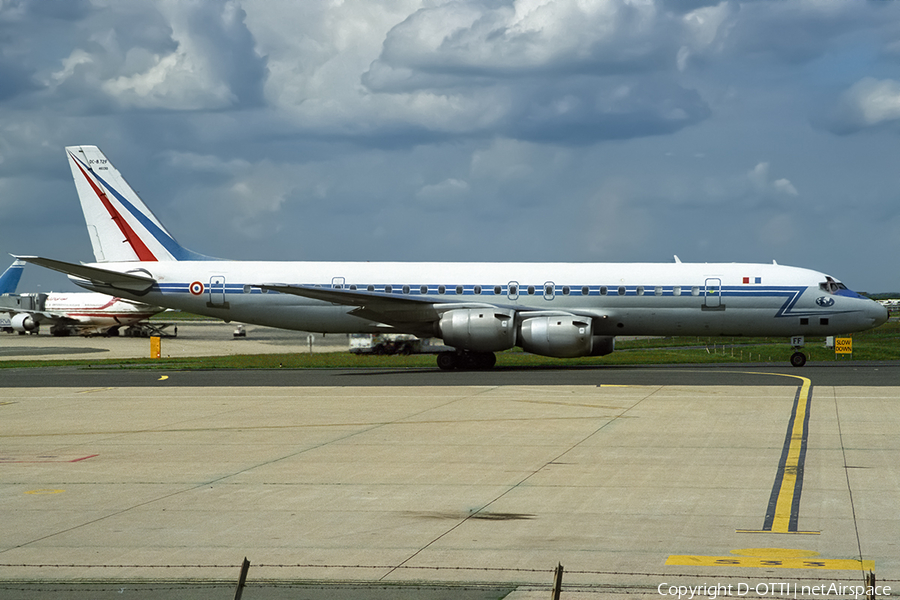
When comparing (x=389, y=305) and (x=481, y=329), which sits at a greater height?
(x=389, y=305)

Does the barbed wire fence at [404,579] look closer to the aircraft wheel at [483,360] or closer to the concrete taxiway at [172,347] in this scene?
the aircraft wheel at [483,360]

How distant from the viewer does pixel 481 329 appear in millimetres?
32062

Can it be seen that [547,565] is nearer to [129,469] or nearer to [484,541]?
[484,541]

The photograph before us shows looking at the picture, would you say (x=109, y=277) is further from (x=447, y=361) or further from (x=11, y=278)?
(x=11, y=278)

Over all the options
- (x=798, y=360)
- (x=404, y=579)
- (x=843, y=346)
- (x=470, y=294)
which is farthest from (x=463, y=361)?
(x=404, y=579)

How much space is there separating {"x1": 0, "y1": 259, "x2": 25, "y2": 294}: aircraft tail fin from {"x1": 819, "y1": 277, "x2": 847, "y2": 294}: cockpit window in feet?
254

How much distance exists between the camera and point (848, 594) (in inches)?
292

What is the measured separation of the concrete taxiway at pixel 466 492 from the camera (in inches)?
332

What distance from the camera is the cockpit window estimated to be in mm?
32594

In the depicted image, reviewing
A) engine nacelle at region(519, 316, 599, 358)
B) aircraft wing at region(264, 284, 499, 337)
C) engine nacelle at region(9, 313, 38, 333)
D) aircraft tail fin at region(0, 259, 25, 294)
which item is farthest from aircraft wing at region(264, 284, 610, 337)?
aircraft tail fin at region(0, 259, 25, 294)

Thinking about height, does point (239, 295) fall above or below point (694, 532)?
above

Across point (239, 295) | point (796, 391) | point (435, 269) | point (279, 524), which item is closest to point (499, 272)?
point (435, 269)

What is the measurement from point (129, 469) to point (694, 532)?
8.49 metres

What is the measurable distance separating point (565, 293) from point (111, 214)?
1837 cm
